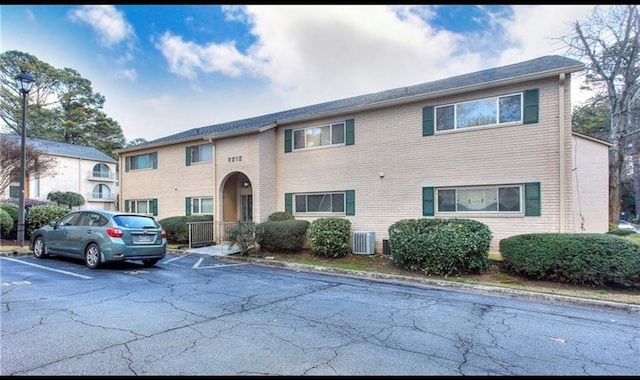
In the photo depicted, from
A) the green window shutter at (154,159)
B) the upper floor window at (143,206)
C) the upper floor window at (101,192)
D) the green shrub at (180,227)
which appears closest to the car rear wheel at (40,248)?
the green shrub at (180,227)

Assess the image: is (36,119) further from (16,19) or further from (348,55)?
(16,19)

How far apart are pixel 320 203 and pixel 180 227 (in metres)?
6.61

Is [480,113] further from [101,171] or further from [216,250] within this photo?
[101,171]

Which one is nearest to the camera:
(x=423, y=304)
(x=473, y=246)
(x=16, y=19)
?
(x=16, y=19)

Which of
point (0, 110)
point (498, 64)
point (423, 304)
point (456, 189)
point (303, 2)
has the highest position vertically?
point (0, 110)

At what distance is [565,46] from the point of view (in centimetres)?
1617

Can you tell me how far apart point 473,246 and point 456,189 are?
290 cm

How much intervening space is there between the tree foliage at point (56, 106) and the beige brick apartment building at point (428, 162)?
110ft

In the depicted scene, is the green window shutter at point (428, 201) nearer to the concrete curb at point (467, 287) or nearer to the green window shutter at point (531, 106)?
the concrete curb at point (467, 287)

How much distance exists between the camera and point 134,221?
949 cm

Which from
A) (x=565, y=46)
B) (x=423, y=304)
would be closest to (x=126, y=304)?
(x=423, y=304)

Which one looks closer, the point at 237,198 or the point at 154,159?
the point at 237,198

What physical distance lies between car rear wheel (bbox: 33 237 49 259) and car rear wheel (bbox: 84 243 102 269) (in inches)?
101

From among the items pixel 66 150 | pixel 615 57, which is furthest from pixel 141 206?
pixel 615 57
